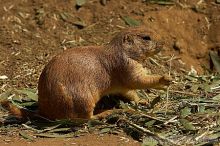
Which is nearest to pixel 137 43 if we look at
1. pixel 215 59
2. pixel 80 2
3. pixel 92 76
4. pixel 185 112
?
pixel 92 76

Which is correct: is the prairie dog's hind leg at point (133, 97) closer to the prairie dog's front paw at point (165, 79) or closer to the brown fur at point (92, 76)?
the brown fur at point (92, 76)

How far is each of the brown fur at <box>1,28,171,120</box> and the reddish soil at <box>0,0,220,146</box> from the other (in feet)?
4.85

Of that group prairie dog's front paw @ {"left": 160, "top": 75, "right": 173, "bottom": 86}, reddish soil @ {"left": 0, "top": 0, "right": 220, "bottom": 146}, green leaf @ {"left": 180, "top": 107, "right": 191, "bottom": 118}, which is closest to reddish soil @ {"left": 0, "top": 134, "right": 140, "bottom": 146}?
green leaf @ {"left": 180, "top": 107, "right": 191, "bottom": 118}

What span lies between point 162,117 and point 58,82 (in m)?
1.16

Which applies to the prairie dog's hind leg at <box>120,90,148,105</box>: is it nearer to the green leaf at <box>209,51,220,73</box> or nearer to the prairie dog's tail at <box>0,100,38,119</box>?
the prairie dog's tail at <box>0,100,38,119</box>

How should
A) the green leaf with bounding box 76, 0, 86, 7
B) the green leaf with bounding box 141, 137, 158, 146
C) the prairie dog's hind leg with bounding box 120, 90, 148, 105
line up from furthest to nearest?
the green leaf with bounding box 76, 0, 86, 7, the prairie dog's hind leg with bounding box 120, 90, 148, 105, the green leaf with bounding box 141, 137, 158, 146

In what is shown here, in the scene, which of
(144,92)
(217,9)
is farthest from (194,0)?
(144,92)

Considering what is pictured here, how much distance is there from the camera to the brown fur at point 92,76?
6.32 meters

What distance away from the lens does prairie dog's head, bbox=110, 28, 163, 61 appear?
6.67 meters

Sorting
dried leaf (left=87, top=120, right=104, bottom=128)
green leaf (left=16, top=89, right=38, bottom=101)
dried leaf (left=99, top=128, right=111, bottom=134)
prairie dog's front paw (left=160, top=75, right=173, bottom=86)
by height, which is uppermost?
prairie dog's front paw (left=160, top=75, right=173, bottom=86)

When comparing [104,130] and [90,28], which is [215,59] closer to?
[90,28]

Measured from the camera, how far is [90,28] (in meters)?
8.77

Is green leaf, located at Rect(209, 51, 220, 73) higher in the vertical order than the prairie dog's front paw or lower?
lower

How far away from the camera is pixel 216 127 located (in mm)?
6254
